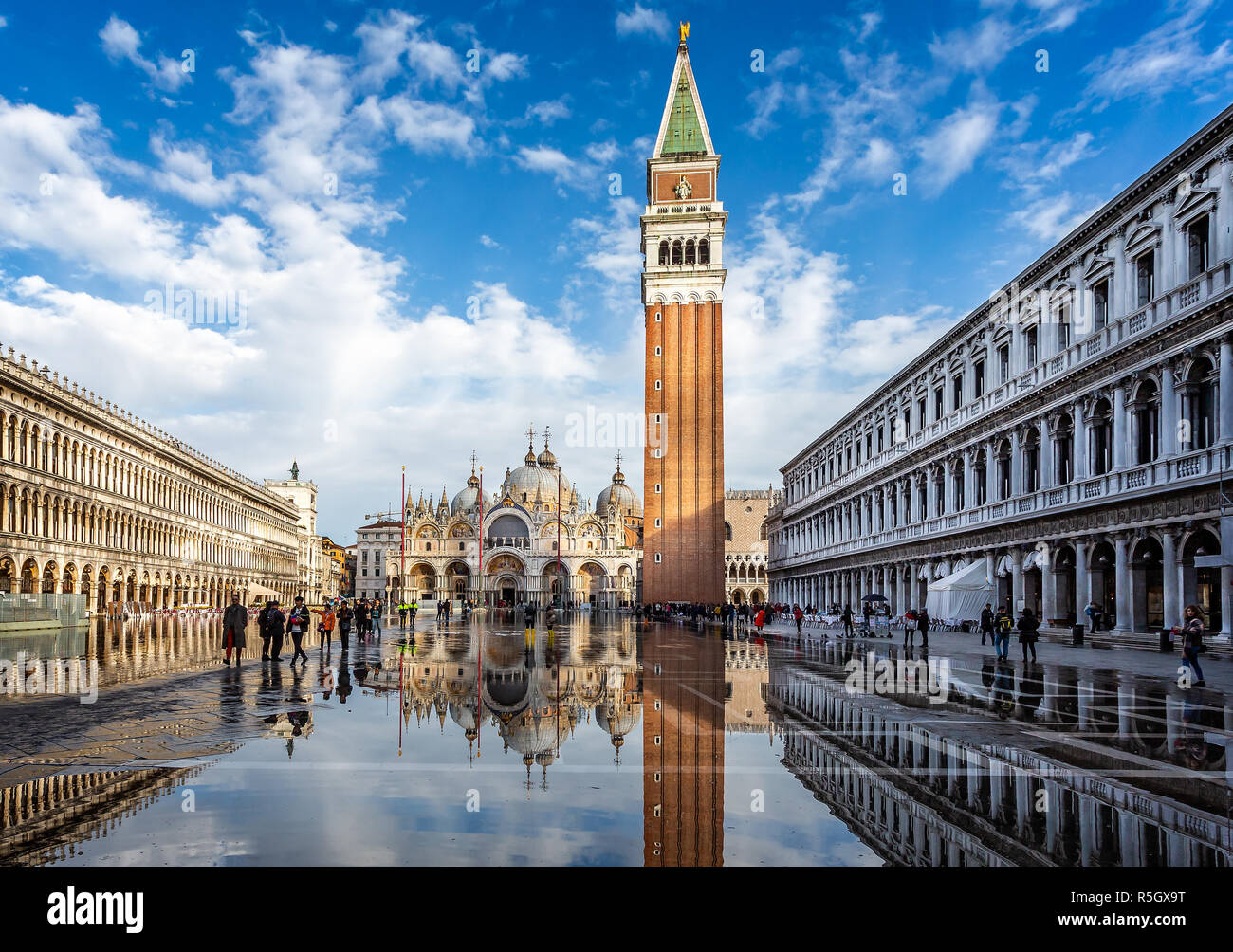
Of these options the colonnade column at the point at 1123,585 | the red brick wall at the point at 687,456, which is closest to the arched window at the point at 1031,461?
the colonnade column at the point at 1123,585

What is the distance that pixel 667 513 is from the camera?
74.4 metres

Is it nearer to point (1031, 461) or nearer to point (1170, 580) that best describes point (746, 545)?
point (1031, 461)

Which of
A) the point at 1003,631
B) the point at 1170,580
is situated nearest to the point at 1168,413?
A: the point at 1170,580

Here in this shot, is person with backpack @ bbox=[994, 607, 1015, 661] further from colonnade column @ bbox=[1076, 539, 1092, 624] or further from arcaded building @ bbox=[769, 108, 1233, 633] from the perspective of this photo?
colonnade column @ bbox=[1076, 539, 1092, 624]

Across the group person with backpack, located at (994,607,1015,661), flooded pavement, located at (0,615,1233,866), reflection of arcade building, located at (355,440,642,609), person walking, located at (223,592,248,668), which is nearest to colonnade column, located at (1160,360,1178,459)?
person with backpack, located at (994,607,1015,661)

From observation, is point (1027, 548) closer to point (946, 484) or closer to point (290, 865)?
point (946, 484)

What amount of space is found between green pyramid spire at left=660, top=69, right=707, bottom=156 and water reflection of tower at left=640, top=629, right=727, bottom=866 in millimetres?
68822

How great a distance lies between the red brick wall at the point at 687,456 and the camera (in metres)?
74.1

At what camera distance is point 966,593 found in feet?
101

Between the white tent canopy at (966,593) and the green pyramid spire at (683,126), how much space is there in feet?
186

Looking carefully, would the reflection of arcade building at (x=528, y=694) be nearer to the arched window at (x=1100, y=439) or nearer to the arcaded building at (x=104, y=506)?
the arched window at (x=1100, y=439)

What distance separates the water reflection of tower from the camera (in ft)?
19.8

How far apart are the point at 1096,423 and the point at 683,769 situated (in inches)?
971
